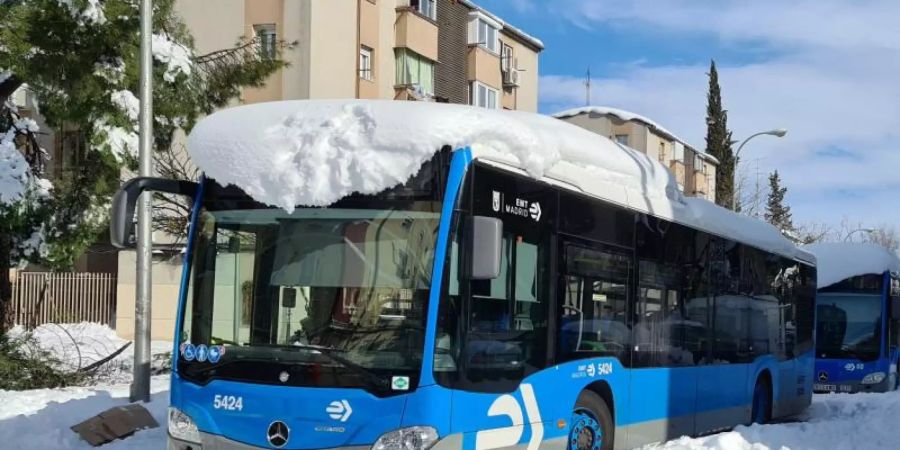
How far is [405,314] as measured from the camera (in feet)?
21.5

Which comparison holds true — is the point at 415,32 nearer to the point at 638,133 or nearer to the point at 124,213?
the point at 124,213

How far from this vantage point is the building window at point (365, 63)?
101 feet

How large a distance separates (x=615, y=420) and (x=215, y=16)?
2271 cm

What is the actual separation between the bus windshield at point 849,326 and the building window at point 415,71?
15660 millimetres

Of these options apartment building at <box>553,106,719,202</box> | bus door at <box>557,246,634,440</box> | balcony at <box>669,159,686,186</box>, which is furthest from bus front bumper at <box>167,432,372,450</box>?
Result: balcony at <box>669,159,686,186</box>

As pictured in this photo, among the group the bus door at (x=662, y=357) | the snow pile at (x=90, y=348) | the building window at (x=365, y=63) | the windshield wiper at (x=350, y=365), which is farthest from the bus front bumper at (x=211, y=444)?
the building window at (x=365, y=63)

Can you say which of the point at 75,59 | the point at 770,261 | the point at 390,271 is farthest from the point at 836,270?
the point at 390,271

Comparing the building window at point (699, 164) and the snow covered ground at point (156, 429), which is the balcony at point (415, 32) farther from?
the building window at point (699, 164)

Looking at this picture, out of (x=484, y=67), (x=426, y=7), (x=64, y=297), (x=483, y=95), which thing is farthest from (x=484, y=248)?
(x=484, y=67)

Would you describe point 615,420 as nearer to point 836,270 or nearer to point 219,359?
point 219,359

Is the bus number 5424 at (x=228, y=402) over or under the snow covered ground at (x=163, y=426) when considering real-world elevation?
over

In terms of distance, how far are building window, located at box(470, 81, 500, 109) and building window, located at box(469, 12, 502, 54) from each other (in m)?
1.62

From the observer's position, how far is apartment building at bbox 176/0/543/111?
28.2m

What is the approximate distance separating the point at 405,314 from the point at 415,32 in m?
27.6
